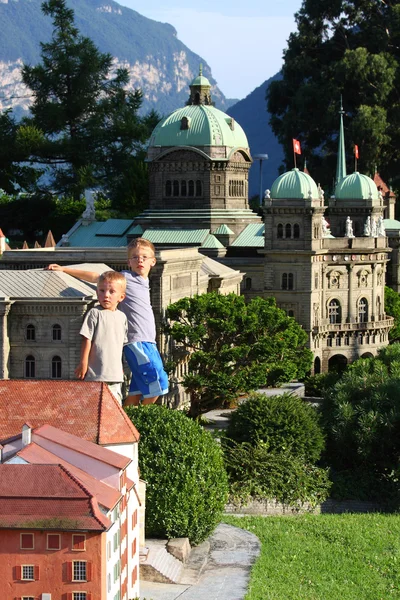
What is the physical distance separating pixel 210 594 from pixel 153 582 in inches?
67.2

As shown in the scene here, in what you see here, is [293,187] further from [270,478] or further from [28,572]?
[28,572]

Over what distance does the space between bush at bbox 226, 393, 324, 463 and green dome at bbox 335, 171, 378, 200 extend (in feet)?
162

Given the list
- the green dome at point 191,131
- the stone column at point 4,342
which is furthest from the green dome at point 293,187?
the stone column at point 4,342

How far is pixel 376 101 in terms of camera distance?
143 metres

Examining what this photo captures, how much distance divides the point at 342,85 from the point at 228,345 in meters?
59.5

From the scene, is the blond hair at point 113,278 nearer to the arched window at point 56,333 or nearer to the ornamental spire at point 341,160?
the arched window at point 56,333

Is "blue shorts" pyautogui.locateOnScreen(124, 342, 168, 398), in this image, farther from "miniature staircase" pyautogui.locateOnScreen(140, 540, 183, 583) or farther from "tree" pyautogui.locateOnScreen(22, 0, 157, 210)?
"tree" pyautogui.locateOnScreen(22, 0, 157, 210)

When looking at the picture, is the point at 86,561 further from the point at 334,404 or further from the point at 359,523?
the point at 334,404

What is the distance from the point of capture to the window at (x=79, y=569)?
39.7 meters

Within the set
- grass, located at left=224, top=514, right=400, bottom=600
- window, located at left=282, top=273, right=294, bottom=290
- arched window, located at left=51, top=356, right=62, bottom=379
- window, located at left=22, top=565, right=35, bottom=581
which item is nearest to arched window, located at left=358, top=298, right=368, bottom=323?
window, located at left=282, top=273, right=294, bottom=290

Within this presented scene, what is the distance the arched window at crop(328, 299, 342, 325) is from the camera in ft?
368

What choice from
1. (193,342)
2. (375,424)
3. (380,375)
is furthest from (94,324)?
(193,342)

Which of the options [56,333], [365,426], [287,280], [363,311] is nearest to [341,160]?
[363,311]

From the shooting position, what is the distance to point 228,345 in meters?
89.6
